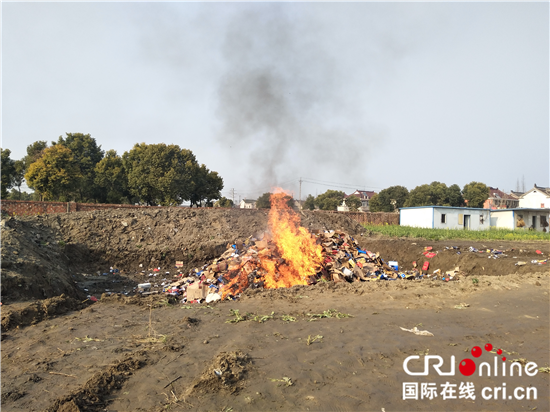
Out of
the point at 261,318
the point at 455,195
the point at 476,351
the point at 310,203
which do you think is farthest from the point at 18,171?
the point at 455,195

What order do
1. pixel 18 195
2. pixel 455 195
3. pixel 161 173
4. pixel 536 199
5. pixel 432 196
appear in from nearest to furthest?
1. pixel 161 173
2. pixel 18 195
3. pixel 432 196
4. pixel 455 195
5. pixel 536 199

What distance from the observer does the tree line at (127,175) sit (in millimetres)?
30672

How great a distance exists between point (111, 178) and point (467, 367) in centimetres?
3509

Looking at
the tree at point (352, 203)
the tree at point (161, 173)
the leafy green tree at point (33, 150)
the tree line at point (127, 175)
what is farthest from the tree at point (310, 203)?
the leafy green tree at point (33, 150)

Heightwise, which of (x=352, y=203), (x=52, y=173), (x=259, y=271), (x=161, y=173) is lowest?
(x=259, y=271)

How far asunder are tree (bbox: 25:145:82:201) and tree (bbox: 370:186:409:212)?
4117 cm

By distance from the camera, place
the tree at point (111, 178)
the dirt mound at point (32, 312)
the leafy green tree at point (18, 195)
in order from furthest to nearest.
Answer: the leafy green tree at point (18, 195) → the tree at point (111, 178) → the dirt mound at point (32, 312)

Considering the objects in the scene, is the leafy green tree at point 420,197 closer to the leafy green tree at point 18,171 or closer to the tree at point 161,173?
the tree at point 161,173

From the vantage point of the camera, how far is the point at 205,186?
118ft

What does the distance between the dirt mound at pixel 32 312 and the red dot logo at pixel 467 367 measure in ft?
24.7

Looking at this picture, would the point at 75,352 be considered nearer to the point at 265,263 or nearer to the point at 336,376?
the point at 336,376

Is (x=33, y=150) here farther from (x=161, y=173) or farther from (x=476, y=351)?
(x=476, y=351)

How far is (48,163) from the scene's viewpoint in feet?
84.3

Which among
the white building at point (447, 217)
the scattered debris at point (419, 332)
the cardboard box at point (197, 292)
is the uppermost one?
the white building at point (447, 217)
